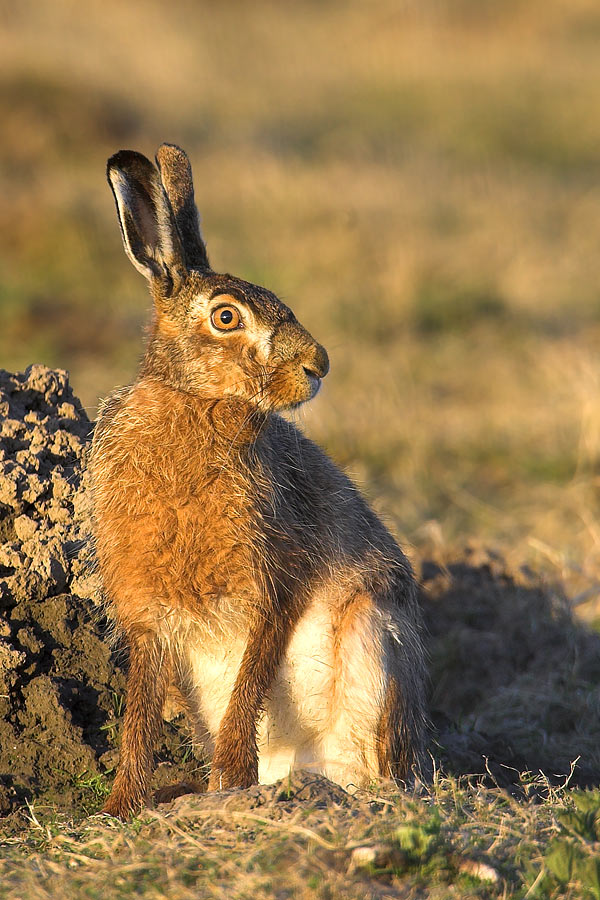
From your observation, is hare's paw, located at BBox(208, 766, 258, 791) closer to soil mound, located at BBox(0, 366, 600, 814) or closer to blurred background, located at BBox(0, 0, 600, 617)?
soil mound, located at BBox(0, 366, 600, 814)

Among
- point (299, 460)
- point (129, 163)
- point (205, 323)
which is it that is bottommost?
point (299, 460)

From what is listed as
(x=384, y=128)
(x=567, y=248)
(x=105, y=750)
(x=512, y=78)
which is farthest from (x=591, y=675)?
(x=512, y=78)

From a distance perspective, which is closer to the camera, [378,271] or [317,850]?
[317,850]

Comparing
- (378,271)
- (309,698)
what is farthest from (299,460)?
(378,271)

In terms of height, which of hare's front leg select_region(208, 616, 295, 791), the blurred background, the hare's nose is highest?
the blurred background

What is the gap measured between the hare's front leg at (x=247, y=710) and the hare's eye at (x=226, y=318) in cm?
107

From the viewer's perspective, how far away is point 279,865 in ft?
9.95

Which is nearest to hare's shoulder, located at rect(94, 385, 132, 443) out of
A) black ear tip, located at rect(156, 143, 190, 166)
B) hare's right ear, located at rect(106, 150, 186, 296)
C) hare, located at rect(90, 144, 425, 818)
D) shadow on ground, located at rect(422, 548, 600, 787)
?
hare, located at rect(90, 144, 425, 818)

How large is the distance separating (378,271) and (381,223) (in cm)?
177

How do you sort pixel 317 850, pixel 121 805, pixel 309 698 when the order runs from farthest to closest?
pixel 309 698
pixel 121 805
pixel 317 850

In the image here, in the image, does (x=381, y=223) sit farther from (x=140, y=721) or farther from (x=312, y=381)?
(x=140, y=721)

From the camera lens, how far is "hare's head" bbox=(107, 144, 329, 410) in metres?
4.08

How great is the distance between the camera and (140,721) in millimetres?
4078

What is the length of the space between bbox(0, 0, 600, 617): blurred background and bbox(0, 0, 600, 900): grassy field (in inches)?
1.7
